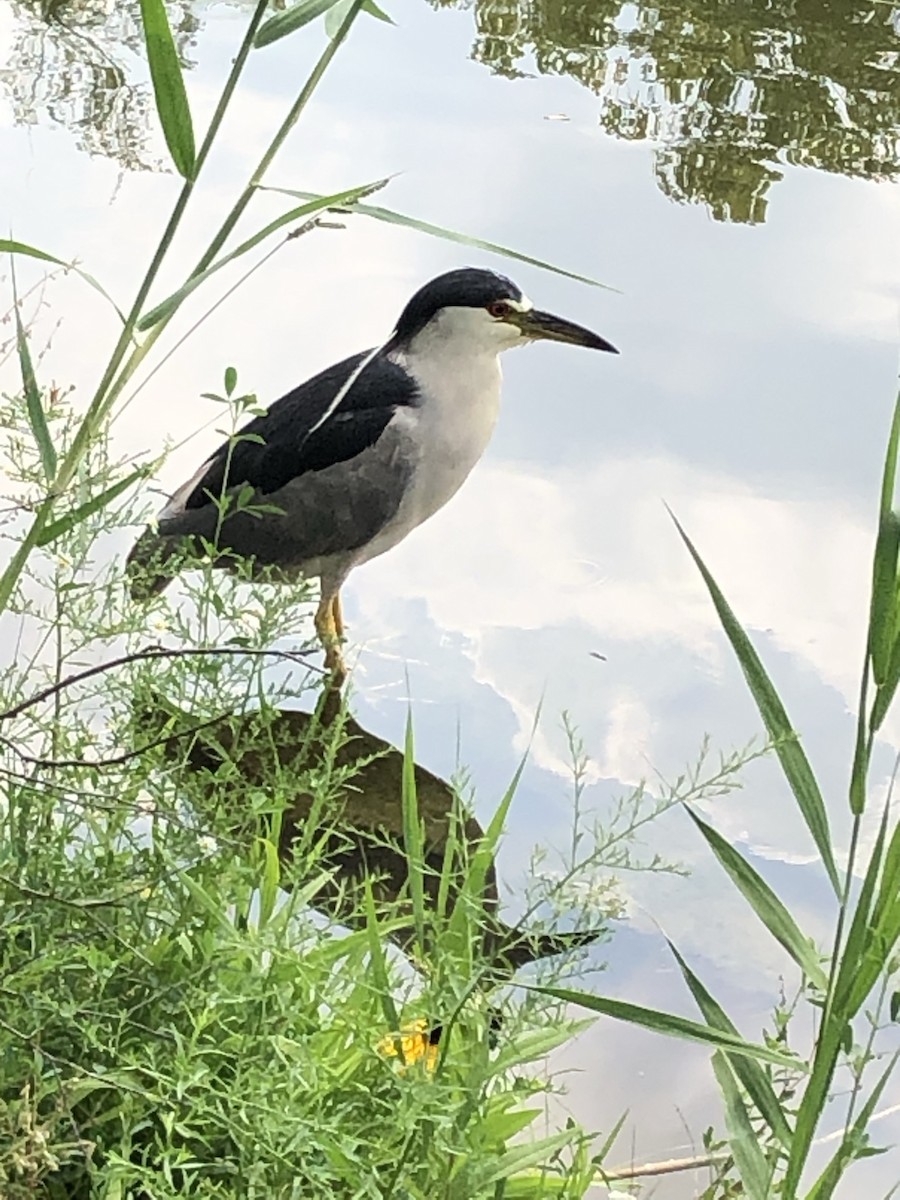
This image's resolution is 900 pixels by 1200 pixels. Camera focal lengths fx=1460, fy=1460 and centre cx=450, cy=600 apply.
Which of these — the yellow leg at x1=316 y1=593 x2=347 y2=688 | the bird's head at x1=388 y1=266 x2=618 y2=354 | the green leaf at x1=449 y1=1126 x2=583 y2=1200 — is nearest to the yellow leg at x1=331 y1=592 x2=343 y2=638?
the yellow leg at x1=316 y1=593 x2=347 y2=688

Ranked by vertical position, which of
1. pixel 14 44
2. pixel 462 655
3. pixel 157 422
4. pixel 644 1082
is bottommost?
pixel 644 1082

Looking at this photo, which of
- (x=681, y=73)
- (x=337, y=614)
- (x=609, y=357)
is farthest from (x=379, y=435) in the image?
(x=681, y=73)

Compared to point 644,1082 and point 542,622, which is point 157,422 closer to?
point 542,622

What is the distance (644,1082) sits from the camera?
89cm

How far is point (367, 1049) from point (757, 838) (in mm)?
A: 541

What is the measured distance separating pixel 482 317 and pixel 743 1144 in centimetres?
76

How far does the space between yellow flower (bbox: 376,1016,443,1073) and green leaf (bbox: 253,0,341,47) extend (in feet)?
1.31

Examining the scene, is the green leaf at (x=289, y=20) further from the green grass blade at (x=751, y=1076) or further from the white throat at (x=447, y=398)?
the white throat at (x=447, y=398)

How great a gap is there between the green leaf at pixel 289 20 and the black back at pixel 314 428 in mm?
644

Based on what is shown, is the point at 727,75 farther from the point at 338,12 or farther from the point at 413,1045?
the point at 413,1045

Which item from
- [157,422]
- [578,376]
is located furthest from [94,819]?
[578,376]

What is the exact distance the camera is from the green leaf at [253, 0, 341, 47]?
0.54 m

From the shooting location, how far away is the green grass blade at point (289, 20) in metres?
0.54

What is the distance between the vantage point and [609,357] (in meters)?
1.45
